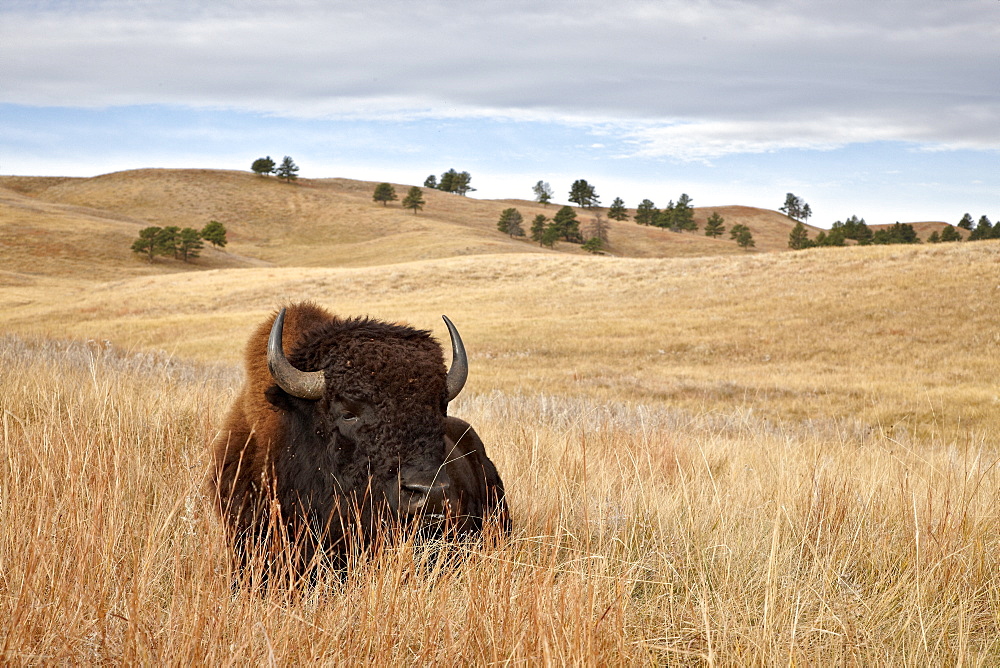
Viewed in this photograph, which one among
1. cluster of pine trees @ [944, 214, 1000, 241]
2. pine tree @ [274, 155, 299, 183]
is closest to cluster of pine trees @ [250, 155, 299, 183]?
pine tree @ [274, 155, 299, 183]

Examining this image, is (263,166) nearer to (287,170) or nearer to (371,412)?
(287,170)

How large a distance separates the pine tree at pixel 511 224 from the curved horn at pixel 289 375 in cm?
10334

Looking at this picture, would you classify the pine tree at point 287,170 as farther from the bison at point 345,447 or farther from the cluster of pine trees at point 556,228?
the bison at point 345,447

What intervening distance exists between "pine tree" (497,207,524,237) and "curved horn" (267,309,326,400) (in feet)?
339

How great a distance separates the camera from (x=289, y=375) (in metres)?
3.94

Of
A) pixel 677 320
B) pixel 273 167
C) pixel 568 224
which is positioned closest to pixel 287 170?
pixel 273 167

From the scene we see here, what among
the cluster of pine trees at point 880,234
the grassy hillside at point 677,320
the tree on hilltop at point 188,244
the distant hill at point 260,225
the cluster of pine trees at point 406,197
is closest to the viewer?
the grassy hillside at point 677,320

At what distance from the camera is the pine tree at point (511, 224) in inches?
4189

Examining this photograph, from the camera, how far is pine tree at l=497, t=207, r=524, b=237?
106 meters

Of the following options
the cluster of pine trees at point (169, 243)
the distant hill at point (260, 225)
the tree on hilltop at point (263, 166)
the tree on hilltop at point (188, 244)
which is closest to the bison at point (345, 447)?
the distant hill at point (260, 225)

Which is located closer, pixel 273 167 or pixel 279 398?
pixel 279 398

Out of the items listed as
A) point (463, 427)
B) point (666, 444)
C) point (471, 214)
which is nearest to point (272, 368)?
point (463, 427)

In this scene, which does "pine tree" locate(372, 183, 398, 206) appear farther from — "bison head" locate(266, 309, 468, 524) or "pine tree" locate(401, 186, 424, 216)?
"bison head" locate(266, 309, 468, 524)

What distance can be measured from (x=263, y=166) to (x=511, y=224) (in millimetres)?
57098
